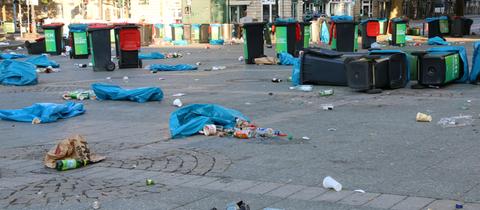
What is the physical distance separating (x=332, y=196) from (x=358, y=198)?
0.23m

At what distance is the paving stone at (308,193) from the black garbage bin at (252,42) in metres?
15.0

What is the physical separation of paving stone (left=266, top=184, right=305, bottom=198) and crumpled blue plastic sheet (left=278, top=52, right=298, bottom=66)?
13775mm

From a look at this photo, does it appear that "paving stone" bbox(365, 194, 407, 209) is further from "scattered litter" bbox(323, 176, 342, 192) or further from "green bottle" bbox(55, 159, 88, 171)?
"green bottle" bbox(55, 159, 88, 171)

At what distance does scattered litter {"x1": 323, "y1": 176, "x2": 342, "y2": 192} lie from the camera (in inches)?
210

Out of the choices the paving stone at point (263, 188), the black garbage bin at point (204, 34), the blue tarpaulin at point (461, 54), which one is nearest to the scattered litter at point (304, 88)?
the blue tarpaulin at point (461, 54)

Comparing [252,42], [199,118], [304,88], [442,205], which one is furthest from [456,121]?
[252,42]

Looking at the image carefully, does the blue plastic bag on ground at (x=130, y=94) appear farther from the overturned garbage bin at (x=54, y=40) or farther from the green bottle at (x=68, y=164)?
the overturned garbage bin at (x=54, y=40)

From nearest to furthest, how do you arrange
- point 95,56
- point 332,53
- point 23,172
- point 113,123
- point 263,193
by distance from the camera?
point 263,193, point 23,172, point 113,123, point 332,53, point 95,56

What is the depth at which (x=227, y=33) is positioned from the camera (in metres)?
37.1

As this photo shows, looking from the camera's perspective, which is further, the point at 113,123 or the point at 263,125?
the point at 113,123

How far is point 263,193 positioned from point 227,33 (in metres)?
32.2

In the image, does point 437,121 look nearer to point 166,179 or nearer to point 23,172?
point 166,179

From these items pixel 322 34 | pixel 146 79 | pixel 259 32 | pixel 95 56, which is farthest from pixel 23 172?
pixel 322 34

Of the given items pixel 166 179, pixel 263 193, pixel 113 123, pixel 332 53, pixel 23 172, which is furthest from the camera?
pixel 332 53
